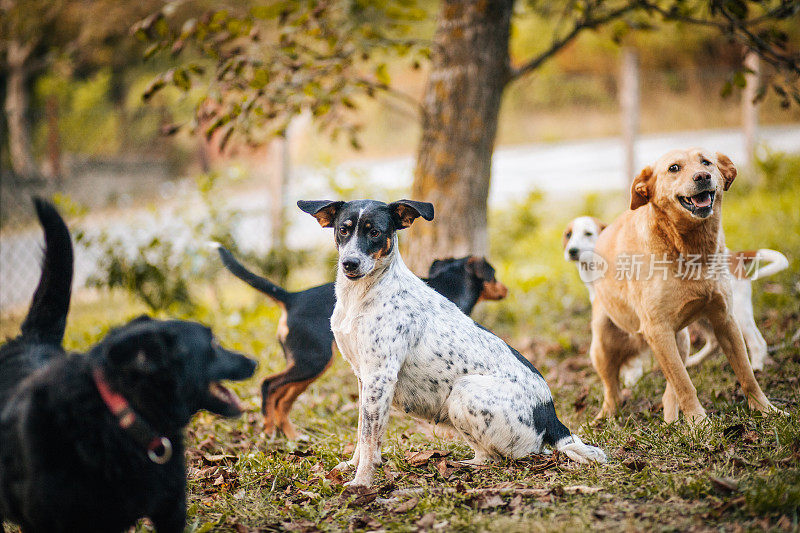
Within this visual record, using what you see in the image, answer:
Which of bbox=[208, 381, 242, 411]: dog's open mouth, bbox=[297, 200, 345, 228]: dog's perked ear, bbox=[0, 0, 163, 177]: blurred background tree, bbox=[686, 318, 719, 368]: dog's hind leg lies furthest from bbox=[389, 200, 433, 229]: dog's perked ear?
bbox=[0, 0, 163, 177]: blurred background tree

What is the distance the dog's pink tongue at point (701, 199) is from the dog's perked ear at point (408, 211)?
1.50 metres

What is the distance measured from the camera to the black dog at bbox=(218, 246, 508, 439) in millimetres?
4418

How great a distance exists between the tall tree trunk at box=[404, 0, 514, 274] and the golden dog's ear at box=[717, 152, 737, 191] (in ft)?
7.95

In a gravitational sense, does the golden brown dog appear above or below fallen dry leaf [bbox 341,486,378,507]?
above

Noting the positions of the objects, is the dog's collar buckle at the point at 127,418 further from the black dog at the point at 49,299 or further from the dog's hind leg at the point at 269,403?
the dog's hind leg at the point at 269,403

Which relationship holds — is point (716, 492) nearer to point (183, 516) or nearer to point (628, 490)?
point (628, 490)

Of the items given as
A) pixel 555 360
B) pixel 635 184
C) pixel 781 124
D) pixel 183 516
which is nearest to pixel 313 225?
pixel 555 360

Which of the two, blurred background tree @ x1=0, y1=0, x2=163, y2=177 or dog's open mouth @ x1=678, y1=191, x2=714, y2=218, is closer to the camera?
dog's open mouth @ x1=678, y1=191, x2=714, y2=218

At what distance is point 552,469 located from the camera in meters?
3.38

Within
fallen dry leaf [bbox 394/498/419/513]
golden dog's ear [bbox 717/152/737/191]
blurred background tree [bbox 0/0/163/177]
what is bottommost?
fallen dry leaf [bbox 394/498/419/513]

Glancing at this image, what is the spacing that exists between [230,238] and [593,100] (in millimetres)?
22054

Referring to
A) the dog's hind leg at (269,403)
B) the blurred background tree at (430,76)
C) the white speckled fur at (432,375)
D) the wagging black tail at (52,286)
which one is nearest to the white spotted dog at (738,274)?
the white speckled fur at (432,375)

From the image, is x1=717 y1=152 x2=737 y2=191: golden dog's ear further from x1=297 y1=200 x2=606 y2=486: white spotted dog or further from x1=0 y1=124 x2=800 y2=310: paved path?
x1=0 y1=124 x2=800 y2=310: paved path

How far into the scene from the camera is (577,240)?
4.69 m
